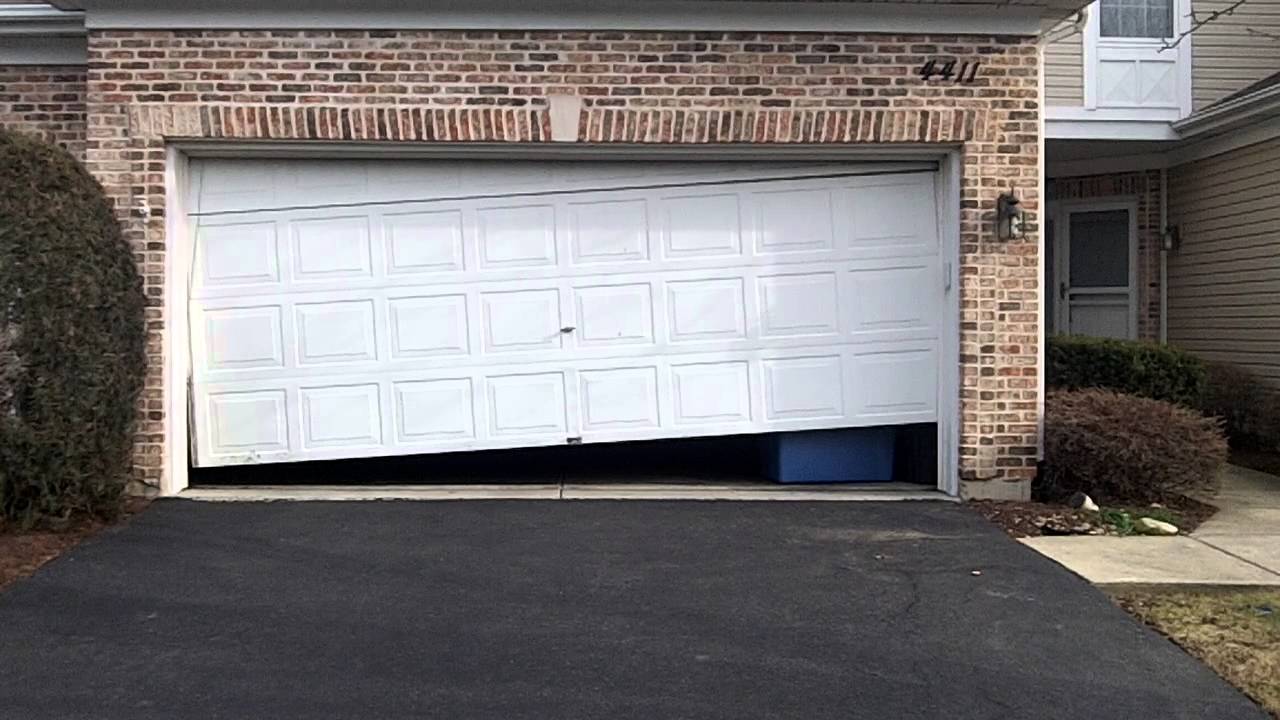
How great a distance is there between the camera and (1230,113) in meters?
11.5

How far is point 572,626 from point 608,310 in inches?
146

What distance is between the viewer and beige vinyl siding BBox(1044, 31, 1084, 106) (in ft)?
41.0

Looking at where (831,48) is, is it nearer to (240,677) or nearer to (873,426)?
(873,426)

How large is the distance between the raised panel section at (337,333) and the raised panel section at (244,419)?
0.39m

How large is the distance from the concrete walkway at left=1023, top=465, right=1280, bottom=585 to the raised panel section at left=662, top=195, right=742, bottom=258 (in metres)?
3.02

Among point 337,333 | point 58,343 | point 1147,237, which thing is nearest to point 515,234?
point 337,333

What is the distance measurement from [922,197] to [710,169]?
5.20 feet

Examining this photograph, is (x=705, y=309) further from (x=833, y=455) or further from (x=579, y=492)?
(x=579, y=492)

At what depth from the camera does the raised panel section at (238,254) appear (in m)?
8.43

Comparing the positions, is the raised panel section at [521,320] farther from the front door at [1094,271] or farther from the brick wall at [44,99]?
the front door at [1094,271]

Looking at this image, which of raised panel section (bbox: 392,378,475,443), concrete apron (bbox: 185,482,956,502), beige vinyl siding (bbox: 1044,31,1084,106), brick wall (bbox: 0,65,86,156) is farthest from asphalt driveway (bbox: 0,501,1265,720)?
beige vinyl siding (bbox: 1044,31,1084,106)

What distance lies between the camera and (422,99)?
808cm

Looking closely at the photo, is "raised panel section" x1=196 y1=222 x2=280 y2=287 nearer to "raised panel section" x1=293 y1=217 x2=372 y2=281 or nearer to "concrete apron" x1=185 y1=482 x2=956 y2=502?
"raised panel section" x1=293 y1=217 x2=372 y2=281

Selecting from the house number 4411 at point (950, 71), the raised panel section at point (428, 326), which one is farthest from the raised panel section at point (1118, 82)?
the raised panel section at point (428, 326)
